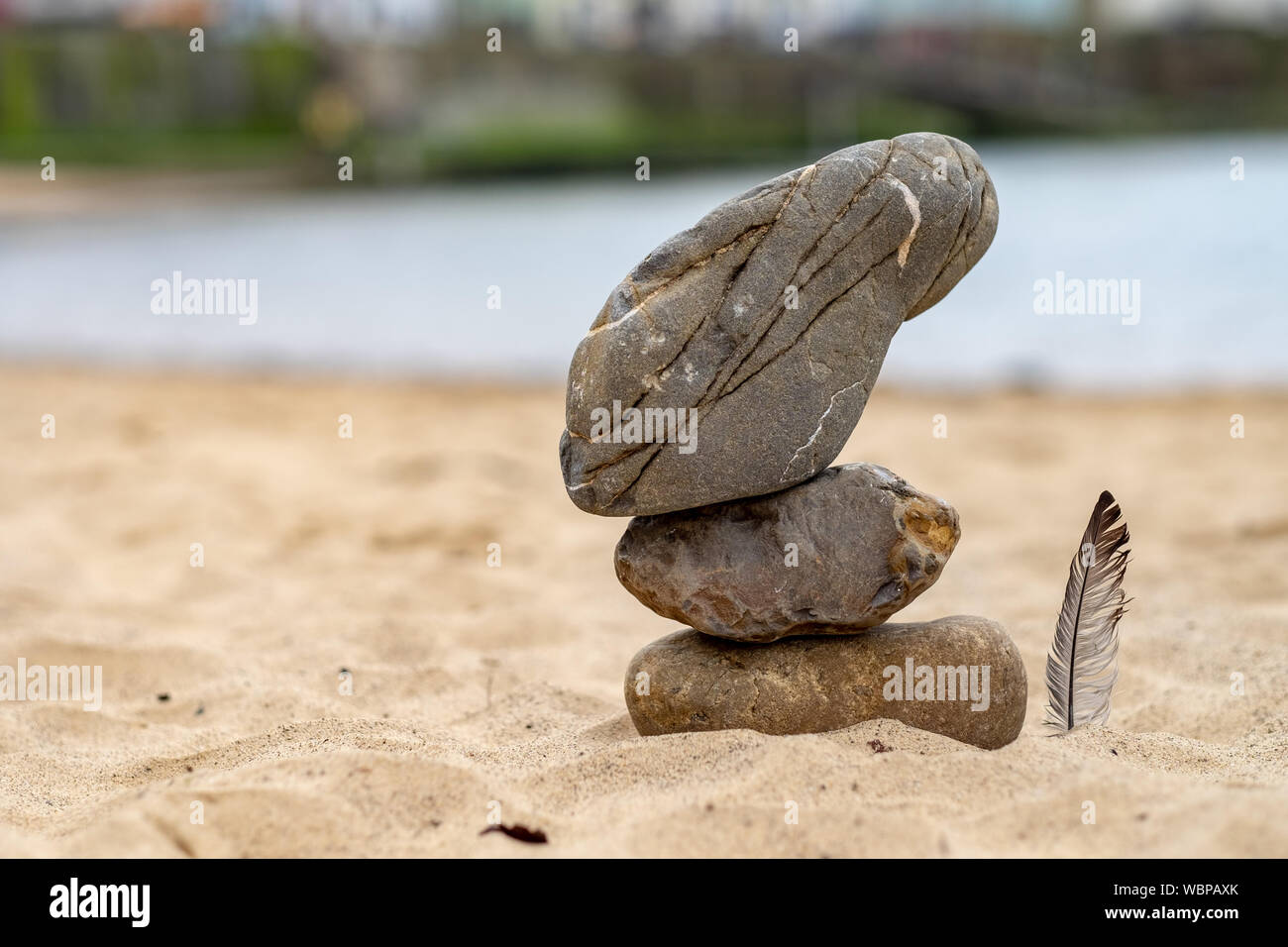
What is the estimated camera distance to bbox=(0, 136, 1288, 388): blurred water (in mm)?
12508

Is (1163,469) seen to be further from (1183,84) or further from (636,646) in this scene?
(1183,84)

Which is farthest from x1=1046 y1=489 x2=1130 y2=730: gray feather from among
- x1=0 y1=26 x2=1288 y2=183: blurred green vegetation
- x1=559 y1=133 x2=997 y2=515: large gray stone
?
x1=0 y1=26 x2=1288 y2=183: blurred green vegetation

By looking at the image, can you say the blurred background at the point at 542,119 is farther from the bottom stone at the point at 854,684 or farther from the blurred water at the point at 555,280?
the bottom stone at the point at 854,684

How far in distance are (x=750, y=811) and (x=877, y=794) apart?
345 mm

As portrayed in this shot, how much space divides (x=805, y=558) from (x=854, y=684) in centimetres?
40

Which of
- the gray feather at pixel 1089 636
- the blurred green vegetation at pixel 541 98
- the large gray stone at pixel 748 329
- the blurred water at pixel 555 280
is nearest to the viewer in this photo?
the large gray stone at pixel 748 329

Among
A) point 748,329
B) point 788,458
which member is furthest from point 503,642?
point 748,329

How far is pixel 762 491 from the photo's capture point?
3.44m

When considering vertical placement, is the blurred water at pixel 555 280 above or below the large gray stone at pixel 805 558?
above

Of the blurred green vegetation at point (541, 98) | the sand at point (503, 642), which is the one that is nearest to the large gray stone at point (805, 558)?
the sand at point (503, 642)

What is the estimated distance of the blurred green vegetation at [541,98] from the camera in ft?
96.5

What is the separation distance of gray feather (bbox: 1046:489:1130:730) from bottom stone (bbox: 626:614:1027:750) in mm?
290

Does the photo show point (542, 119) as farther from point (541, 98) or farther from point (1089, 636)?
point (1089, 636)

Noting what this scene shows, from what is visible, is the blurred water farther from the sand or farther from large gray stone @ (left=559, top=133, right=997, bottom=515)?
large gray stone @ (left=559, top=133, right=997, bottom=515)
